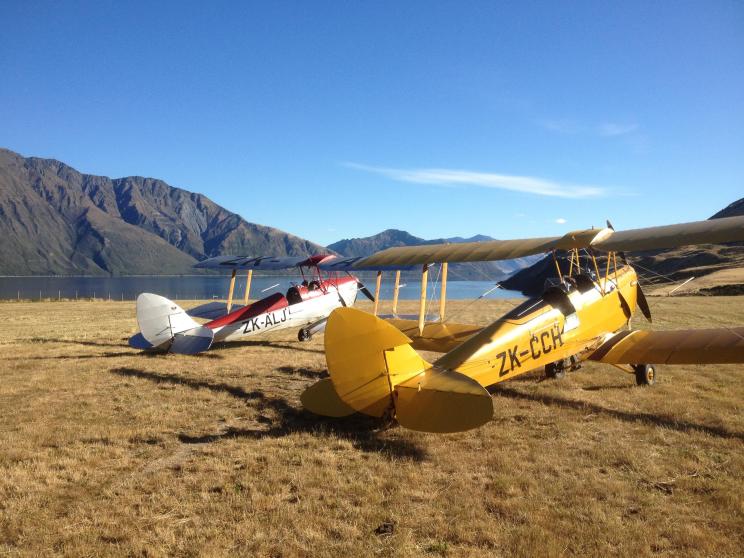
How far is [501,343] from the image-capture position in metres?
6.80

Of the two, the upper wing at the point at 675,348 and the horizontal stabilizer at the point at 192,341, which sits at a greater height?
the upper wing at the point at 675,348

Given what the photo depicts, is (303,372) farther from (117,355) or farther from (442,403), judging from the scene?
(442,403)

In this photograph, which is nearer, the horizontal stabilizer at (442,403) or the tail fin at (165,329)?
the horizontal stabilizer at (442,403)

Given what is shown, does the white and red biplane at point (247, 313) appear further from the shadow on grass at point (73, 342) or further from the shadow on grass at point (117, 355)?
the shadow on grass at point (73, 342)

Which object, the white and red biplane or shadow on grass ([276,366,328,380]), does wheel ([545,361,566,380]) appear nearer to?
shadow on grass ([276,366,328,380])

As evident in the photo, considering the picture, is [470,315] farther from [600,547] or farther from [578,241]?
[600,547]

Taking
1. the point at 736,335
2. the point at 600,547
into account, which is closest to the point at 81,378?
the point at 600,547

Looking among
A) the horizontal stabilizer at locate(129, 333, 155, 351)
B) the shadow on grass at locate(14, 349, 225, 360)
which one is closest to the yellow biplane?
the shadow on grass at locate(14, 349, 225, 360)

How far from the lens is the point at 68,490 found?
15.0ft

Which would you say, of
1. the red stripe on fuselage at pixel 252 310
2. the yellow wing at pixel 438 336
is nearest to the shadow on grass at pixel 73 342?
the red stripe on fuselage at pixel 252 310

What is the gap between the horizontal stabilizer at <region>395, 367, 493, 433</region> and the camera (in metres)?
4.59

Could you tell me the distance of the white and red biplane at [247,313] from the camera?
1084 centimetres

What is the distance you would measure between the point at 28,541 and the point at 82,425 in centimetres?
315

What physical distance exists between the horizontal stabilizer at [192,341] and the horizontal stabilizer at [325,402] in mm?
5078
